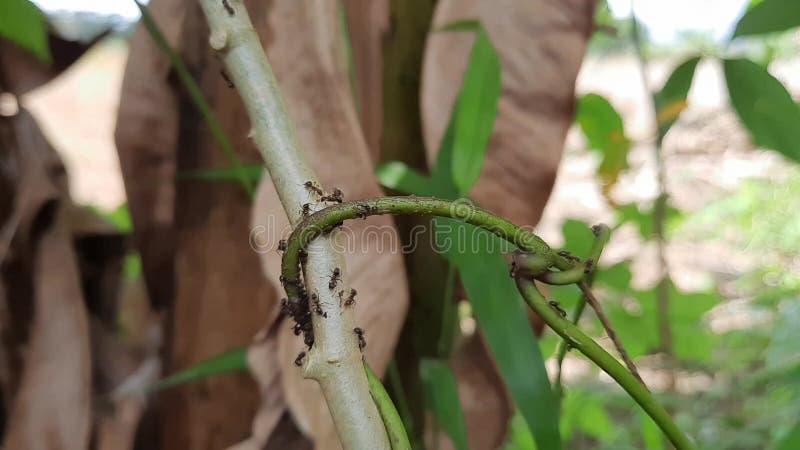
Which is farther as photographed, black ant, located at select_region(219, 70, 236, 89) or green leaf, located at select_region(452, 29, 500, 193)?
green leaf, located at select_region(452, 29, 500, 193)

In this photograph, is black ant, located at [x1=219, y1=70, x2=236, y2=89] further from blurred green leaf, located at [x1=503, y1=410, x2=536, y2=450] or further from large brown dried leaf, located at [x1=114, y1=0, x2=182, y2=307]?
blurred green leaf, located at [x1=503, y1=410, x2=536, y2=450]

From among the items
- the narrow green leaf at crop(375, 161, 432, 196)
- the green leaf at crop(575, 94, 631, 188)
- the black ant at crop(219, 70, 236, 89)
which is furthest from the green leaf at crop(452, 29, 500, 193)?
the green leaf at crop(575, 94, 631, 188)

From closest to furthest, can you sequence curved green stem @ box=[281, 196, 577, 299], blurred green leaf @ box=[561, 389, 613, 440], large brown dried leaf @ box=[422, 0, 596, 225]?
1. curved green stem @ box=[281, 196, 577, 299]
2. large brown dried leaf @ box=[422, 0, 596, 225]
3. blurred green leaf @ box=[561, 389, 613, 440]

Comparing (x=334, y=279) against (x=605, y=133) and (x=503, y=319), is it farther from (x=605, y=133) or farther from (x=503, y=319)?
(x=605, y=133)

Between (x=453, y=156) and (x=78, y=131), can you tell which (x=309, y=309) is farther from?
(x=78, y=131)


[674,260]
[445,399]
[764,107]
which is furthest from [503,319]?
[674,260]

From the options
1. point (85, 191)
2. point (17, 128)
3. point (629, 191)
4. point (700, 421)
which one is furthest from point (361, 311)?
point (85, 191)
